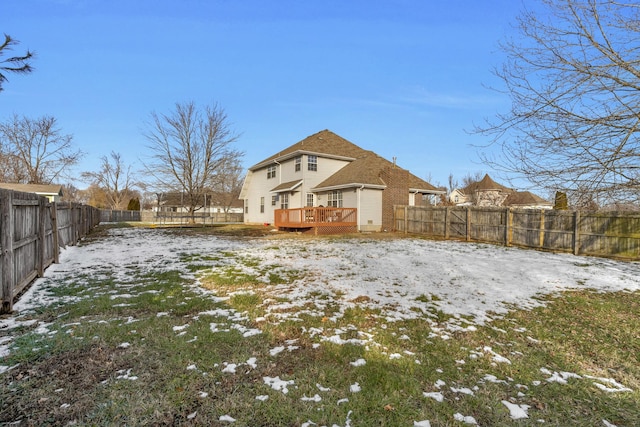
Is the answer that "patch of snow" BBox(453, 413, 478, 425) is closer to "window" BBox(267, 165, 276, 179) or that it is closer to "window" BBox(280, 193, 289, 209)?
"window" BBox(280, 193, 289, 209)

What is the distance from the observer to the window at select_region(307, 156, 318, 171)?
21.3m

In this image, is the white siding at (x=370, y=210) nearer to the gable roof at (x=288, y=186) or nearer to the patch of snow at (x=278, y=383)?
the gable roof at (x=288, y=186)

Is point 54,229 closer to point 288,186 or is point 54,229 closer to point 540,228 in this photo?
point 288,186

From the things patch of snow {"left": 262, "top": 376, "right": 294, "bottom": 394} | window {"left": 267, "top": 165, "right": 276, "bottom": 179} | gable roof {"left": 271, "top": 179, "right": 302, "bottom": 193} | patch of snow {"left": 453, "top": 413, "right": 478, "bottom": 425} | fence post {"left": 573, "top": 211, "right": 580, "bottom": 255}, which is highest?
window {"left": 267, "top": 165, "right": 276, "bottom": 179}

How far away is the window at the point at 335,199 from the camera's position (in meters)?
19.8

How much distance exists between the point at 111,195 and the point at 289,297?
196ft

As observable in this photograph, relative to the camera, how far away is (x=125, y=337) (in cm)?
371

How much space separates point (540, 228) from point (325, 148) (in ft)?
48.1

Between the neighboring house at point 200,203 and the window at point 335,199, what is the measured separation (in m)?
14.1

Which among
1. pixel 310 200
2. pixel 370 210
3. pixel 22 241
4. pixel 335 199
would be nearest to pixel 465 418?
pixel 22 241

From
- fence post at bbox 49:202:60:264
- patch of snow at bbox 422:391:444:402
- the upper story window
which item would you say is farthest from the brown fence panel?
fence post at bbox 49:202:60:264

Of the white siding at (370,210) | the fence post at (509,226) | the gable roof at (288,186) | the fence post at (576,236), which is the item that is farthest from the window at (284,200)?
the fence post at (576,236)

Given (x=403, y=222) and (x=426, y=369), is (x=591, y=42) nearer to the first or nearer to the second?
(x=426, y=369)

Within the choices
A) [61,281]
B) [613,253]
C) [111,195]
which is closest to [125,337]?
[61,281]
